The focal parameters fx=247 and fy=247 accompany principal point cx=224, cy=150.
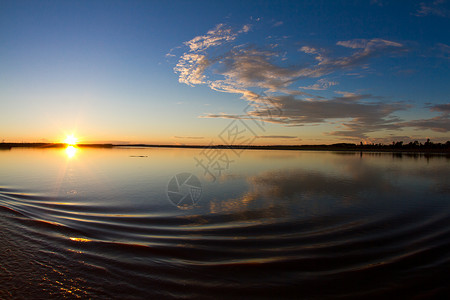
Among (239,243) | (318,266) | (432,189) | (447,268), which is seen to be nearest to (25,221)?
(239,243)

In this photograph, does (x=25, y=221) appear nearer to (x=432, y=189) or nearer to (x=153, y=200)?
(x=153, y=200)

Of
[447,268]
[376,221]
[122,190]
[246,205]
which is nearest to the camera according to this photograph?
[447,268]

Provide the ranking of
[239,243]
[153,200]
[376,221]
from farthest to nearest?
Result: [153,200]
[376,221]
[239,243]

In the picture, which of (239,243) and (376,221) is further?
(376,221)

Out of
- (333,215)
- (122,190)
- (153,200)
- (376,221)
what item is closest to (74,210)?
(153,200)

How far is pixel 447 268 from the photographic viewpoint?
6.19 metres

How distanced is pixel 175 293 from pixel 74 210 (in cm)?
891

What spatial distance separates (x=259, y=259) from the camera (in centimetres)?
664

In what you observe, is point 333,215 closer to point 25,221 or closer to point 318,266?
point 318,266

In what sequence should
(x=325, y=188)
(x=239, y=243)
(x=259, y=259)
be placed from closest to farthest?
(x=259, y=259)
(x=239, y=243)
(x=325, y=188)

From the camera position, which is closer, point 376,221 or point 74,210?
point 376,221

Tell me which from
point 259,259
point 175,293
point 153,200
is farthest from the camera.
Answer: point 153,200

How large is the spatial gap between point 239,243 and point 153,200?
763 cm

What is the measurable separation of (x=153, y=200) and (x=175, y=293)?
31.0ft
